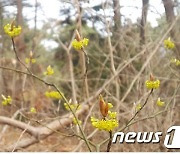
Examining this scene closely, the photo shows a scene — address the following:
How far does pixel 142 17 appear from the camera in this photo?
207cm

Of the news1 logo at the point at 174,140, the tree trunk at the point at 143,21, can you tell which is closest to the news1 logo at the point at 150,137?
the news1 logo at the point at 174,140

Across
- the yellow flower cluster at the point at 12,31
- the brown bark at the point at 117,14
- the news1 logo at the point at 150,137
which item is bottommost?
the news1 logo at the point at 150,137

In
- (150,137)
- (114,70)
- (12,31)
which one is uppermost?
(12,31)

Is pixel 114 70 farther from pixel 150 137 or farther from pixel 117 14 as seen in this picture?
pixel 150 137

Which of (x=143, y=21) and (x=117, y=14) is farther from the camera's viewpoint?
(x=143, y=21)

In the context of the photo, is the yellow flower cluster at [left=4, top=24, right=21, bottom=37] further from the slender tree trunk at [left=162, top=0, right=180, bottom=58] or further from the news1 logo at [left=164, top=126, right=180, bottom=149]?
the slender tree trunk at [left=162, top=0, right=180, bottom=58]

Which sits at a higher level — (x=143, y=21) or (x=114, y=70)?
(x=143, y=21)

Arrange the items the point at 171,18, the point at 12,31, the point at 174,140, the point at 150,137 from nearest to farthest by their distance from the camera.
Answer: the point at 12,31 → the point at 174,140 → the point at 150,137 → the point at 171,18

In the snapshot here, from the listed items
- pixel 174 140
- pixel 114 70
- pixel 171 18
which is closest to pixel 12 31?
pixel 174 140

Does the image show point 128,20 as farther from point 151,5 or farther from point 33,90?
point 33,90

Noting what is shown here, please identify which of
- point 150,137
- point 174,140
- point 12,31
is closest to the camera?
point 12,31

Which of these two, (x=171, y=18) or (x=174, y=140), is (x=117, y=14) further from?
(x=174, y=140)

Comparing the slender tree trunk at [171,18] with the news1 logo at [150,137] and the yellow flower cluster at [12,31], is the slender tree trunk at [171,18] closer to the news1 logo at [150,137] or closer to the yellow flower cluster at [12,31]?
the news1 logo at [150,137]

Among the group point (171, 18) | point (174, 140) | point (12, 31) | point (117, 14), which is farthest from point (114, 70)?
point (12, 31)
